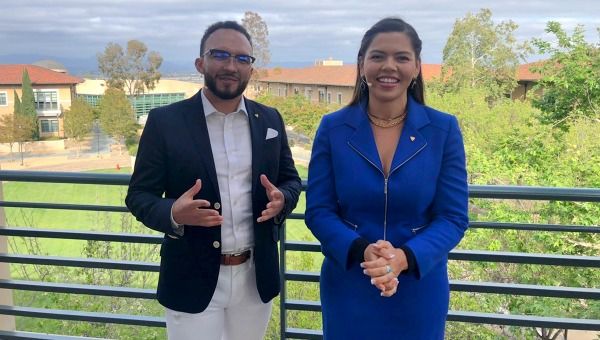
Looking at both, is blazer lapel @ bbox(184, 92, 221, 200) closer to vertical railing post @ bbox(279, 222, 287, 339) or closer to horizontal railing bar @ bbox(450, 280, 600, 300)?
vertical railing post @ bbox(279, 222, 287, 339)

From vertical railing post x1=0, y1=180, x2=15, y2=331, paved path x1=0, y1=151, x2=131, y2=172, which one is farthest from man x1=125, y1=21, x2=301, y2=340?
paved path x1=0, y1=151, x2=131, y2=172

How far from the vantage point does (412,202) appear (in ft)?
5.26

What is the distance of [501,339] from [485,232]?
2504 millimetres

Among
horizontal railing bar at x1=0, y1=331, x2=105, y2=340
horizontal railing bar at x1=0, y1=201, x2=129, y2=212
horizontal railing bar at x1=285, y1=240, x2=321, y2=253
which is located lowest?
horizontal railing bar at x1=0, y1=331, x2=105, y2=340

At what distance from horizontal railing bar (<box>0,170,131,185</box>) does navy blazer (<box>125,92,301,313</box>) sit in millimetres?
543

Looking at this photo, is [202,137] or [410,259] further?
[202,137]

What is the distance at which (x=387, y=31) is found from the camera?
164 cm

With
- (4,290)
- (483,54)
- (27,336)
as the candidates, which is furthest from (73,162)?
(27,336)

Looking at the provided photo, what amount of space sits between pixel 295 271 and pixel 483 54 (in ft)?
118

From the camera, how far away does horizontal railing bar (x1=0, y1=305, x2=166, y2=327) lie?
102 inches

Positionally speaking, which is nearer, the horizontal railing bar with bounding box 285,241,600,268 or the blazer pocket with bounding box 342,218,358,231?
the blazer pocket with bounding box 342,218,358,231

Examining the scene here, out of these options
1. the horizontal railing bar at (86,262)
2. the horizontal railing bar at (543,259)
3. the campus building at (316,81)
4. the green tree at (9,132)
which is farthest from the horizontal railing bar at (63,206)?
the green tree at (9,132)

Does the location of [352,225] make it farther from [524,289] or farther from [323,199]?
[524,289]

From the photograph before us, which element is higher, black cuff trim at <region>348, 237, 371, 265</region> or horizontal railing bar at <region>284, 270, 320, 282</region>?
black cuff trim at <region>348, 237, 371, 265</region>
